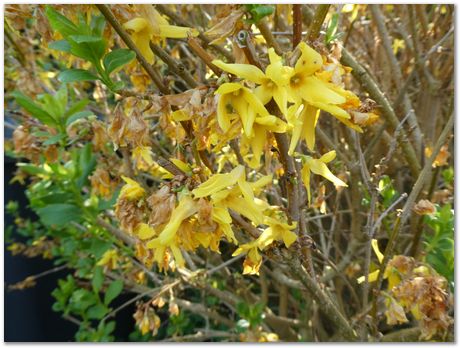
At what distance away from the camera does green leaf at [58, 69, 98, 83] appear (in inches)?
34.1

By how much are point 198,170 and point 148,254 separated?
24 centimetres

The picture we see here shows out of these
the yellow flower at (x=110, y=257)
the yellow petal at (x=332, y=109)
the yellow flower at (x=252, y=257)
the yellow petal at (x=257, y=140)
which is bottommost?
the yellow flower at (x=110, y=257)

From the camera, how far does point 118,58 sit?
0.83 m

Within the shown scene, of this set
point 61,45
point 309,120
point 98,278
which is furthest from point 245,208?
point 98,278

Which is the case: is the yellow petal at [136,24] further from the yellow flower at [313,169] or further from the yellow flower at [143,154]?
the yellow flower at [313,169]

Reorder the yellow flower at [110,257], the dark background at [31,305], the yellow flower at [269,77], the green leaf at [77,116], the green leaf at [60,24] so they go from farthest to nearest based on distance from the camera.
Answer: the dark background at [31,305] < the yellow flower at [110,257] < the green leaf at [77,116] < the green leaf at [60,24] < the yellow flower at [269,77]

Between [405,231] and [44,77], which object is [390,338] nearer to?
[405,231]

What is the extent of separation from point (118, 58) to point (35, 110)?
50 centimetres

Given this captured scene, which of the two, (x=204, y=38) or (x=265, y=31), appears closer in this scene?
(x=265, y=31)

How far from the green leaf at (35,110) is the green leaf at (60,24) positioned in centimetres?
38

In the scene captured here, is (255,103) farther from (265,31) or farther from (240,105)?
(265,31)

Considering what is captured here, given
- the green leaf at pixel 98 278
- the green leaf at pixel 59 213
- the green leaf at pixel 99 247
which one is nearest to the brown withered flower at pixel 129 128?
the green leaf at pixel 59 213

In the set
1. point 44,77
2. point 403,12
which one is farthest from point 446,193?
point 44,77

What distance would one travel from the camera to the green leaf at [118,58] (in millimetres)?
829
